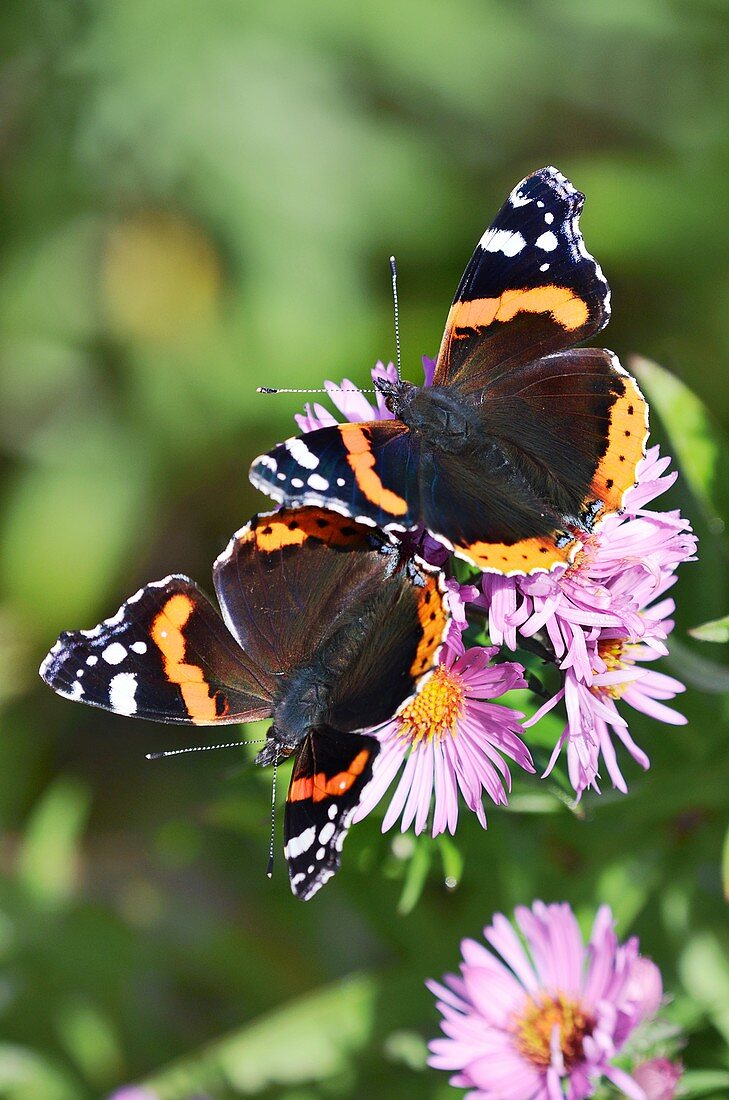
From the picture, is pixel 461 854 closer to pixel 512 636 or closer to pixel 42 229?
pixel 512 636

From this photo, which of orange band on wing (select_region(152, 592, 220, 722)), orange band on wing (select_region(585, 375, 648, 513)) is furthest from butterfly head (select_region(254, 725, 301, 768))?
orange band on wing (select_region(585, 375, 648, 513))

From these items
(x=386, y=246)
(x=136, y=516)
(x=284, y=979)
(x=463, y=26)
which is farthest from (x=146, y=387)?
(x=284, y=979)

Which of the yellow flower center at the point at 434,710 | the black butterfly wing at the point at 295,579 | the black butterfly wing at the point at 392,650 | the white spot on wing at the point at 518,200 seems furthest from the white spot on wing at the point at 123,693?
the white spot on wing at the point at 518,200

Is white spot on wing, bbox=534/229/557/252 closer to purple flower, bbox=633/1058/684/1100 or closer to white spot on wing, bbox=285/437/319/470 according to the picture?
white spot on wing, bbox=285/437/319/470

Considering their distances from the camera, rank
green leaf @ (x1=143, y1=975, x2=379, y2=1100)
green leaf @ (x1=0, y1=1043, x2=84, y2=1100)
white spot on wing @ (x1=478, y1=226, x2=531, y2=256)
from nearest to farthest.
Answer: white spot on wing @ (x1=478, y1=226, x2=531, y2=256) → green leaf @ (x1=143, y1=975, x2=379, y2=1100) → green leaf @ (x1=0, y1=1043, x2=84, y2=1100)

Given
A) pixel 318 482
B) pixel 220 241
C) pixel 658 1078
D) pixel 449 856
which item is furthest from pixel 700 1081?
pixel 220 241

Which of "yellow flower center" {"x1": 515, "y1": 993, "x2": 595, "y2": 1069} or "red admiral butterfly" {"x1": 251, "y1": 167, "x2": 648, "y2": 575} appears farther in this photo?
"yellow flower center" {"x1": 515, "y1": 993, "x2": 595, "y2": 1069}

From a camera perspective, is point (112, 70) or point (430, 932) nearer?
point (430, 932)
